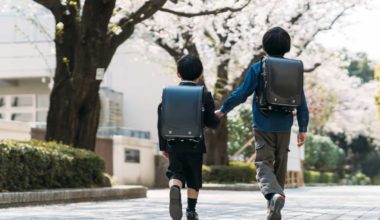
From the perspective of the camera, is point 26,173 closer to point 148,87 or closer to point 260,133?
point 260,133

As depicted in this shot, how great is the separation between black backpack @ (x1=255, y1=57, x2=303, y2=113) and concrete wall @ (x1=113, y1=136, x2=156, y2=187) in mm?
16836

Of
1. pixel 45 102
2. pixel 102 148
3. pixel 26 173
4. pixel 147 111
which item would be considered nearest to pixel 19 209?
pixel 26 173

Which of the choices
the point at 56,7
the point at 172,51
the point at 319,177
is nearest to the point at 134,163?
the point at 172,51

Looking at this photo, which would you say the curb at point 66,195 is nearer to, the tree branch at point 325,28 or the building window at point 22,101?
the tree branch at point 325,28

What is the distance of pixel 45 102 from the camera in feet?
103

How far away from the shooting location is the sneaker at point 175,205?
585 centimetres

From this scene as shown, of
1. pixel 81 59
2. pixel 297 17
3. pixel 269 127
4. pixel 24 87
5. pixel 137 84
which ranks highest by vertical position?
pixel 297 17

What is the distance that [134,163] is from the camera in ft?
80.4

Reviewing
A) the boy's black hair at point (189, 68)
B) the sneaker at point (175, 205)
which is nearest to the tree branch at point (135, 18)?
the boy's black hair at point (189, 68)

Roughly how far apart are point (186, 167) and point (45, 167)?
5971 millimetres

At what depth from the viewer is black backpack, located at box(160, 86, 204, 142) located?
5.95m

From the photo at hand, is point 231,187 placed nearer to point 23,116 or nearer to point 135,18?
point 135,18

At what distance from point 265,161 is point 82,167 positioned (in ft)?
25.1

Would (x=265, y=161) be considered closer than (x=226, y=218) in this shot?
Yes
